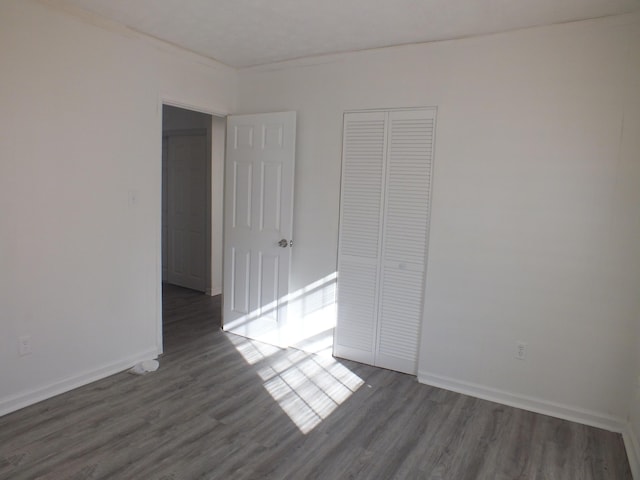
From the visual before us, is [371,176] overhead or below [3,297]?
overhead

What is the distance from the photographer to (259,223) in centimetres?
385

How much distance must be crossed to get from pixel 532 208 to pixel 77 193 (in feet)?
9.83

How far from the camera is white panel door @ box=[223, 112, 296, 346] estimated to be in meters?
3.68

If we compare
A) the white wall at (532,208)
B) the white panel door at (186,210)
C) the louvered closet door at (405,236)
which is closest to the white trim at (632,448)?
the white wall at (532,208)

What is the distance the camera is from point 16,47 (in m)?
2.44

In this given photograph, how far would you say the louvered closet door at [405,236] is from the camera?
3156 mm

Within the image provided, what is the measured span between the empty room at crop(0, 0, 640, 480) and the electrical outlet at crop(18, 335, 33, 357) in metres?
0.01

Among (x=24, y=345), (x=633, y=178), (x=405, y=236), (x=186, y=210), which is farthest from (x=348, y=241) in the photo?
(x=186, y=210)

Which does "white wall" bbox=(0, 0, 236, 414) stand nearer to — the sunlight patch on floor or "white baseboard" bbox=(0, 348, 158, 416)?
"white baseboard" bbox=(0, 348, 158, 416)

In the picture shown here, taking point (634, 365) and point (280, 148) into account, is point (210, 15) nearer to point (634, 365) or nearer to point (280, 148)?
point (280, 148)

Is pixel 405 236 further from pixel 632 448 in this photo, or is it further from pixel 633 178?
pixel 632 448

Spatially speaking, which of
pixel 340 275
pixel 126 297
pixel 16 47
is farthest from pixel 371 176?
pixel 16 47

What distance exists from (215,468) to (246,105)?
9.84ft

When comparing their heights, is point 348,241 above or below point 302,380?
above
